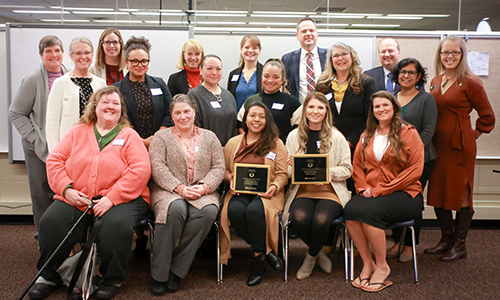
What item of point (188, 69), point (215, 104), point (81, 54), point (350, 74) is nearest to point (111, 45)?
point (81, 54)

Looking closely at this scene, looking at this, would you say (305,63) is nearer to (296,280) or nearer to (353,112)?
(353,112)

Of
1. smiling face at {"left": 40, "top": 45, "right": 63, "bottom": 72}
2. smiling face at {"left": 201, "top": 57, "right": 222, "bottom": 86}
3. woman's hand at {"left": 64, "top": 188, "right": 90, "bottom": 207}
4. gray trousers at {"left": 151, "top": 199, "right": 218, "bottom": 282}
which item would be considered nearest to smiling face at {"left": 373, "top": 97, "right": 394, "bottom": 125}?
smiling face at {"left": 201, "top": 57, "right": 222, "bottom": 86}

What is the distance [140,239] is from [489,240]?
363 centimetres

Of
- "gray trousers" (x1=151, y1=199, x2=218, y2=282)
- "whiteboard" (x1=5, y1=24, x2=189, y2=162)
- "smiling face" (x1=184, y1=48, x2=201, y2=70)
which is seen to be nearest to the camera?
"gray trousers" (x1=151, y1=199, x2=218, y2=282)

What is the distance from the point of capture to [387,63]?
355cm

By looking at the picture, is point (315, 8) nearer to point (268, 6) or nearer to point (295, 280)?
point (268, 6)

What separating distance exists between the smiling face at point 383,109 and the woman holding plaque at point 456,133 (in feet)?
2.57

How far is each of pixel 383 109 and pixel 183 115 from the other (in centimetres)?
156

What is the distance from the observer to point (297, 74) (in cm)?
346

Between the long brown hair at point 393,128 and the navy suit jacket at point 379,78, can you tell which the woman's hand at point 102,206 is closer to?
the long brown hair at point 393,128

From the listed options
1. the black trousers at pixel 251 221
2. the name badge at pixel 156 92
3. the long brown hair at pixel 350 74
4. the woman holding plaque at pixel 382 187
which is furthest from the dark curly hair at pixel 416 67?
the name badge at pixel 156 92

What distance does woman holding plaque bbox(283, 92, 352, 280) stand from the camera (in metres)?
2.59

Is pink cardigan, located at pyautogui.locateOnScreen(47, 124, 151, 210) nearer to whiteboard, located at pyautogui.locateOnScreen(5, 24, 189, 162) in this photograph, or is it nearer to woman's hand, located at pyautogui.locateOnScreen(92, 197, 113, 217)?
woman's hand, located at pyautogui.locateOnScreen(92, 197, 113, 217)

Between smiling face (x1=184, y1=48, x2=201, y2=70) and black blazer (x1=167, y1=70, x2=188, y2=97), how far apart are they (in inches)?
5.3
